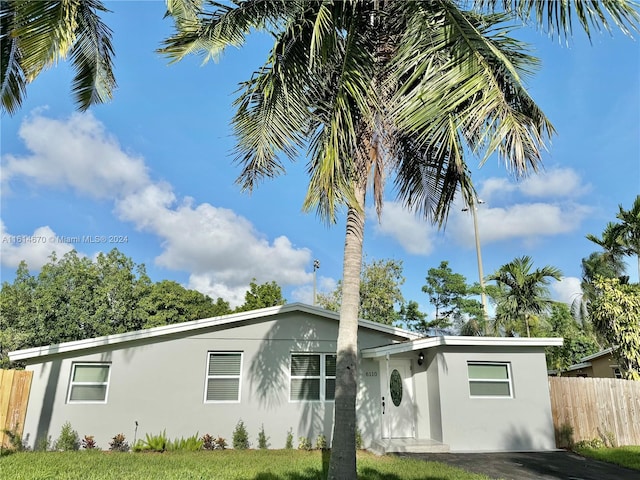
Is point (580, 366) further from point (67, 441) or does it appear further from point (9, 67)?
point (9, 67)

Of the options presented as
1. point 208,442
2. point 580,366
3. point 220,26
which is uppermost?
point 220,26

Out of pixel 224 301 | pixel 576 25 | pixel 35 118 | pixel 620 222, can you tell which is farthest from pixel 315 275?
pixel 576 25

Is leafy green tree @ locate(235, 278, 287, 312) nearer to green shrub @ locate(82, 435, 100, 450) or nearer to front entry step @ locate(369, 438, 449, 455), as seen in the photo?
green shrub @ locate(82, 435, 100, 450)

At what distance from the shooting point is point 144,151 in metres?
17.3

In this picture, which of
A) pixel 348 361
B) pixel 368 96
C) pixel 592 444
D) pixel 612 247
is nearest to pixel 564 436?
pixel 592 444

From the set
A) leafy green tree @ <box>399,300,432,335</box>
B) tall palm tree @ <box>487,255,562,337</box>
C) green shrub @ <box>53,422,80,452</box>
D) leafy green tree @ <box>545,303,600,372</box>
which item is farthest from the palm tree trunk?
leafy green tree @ <box>399,300,432,335</box>

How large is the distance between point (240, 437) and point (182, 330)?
A: 3240 millimetres

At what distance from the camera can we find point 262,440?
11047mm

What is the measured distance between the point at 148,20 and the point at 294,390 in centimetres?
955

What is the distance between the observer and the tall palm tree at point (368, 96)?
15.4ft

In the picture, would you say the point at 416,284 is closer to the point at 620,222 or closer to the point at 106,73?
the point at 620,222

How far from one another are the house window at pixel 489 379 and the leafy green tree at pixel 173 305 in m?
21.6

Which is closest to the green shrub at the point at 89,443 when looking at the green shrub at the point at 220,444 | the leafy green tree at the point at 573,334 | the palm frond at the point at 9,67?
the green shrub at the point at 220,444

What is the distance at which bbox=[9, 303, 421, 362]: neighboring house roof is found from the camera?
1059 centimetres
